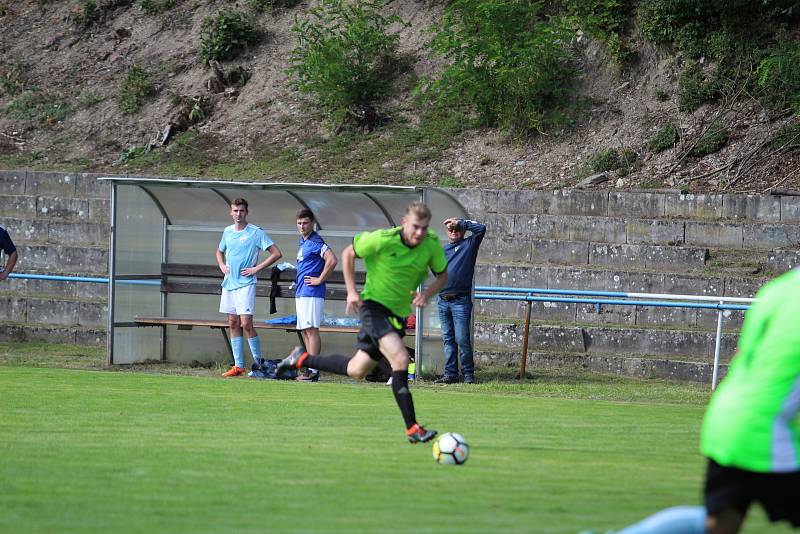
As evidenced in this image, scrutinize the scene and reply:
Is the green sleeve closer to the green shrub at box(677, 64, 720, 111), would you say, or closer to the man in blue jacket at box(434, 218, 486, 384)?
the man in blue jacket at box(434, 218, 486, 384)

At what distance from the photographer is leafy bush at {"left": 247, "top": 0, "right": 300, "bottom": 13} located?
27.7m

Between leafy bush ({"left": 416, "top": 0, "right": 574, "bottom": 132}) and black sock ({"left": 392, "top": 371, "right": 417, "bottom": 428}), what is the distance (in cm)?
1309

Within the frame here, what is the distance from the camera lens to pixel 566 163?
838 inches

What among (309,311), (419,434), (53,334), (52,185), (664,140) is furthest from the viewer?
(52,185)

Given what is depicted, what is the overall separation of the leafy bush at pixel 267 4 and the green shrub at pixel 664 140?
10931 mm

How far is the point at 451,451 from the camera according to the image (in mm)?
8102

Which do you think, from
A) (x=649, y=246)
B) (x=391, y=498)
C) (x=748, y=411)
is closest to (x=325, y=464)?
(x=391, y=498)

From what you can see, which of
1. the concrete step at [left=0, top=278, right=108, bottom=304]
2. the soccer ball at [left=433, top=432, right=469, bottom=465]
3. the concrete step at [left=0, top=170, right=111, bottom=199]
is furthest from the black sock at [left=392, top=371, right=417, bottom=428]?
the concrete step at [left=0, top=170, right=111, bottom=199]

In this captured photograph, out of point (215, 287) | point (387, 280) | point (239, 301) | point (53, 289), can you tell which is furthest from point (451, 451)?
point (53, 289)

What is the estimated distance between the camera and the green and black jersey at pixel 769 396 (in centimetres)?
433

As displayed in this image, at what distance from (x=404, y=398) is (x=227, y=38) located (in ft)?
63.6

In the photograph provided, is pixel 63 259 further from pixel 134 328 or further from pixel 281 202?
pixel 281 202

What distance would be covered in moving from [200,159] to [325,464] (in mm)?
16488

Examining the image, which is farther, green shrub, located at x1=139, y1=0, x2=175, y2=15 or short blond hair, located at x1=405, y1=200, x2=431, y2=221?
green shrub, located at x1=139, y1=0, x2=175, y2=15
